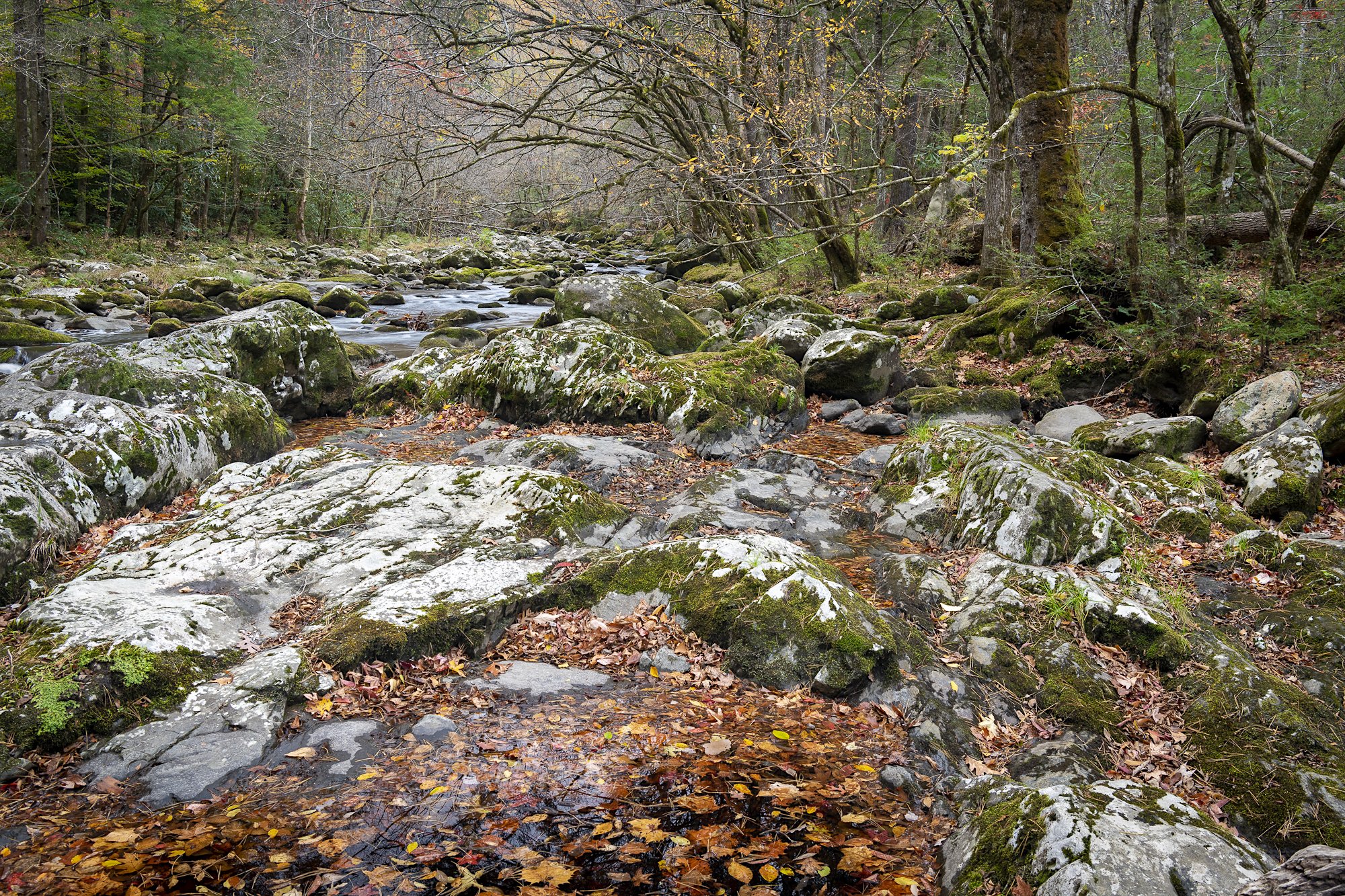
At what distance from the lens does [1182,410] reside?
864 cm

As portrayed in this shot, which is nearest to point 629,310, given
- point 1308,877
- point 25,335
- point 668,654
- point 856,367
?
point 856,367

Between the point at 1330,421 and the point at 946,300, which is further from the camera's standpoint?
the point at 946,300

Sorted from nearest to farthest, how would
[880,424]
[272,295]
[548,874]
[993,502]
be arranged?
[548,874], [993,502], [880,424], [272,295]

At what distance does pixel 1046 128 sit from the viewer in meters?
11.5

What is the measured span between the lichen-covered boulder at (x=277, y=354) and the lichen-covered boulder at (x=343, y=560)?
3.22 m

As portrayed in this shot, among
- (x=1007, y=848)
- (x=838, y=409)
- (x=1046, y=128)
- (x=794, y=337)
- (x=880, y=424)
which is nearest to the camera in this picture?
(x=1007, y=848)

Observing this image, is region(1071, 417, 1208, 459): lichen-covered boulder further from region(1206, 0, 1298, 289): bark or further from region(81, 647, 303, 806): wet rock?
region(81, 647, 303, 806): wet rock

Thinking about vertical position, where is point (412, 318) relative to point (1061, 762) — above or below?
above

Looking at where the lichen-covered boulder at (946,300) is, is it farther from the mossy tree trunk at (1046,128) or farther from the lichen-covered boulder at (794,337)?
the lichen-covered boulder at (794,337)

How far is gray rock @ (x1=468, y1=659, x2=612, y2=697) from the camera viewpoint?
4113mm

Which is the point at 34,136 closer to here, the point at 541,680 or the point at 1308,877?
the point at 541,680

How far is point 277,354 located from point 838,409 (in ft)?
25.5

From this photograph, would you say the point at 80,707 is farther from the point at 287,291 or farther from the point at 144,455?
the point at 287,291

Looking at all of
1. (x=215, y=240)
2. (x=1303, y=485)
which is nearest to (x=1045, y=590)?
(x=1303, y=485)
